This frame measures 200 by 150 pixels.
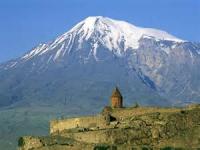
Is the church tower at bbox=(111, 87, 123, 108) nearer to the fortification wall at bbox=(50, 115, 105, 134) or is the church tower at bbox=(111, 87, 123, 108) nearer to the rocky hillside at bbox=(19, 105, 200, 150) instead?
the fortification wall at bbox=(50, 115, 105, 134)

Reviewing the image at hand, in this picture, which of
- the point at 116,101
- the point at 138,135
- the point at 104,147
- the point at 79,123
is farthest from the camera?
the point at 116,101

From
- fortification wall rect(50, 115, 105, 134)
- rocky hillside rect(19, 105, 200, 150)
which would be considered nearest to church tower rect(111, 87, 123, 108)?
fortification wall rect(50, 115, 105, 134)

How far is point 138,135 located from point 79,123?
979 centimetres

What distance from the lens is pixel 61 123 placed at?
277 feet

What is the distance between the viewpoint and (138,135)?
72.3 meters

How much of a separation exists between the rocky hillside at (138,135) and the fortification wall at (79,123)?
1.42 m

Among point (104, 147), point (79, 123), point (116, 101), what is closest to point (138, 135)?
point (104, 147)

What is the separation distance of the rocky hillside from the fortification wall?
1.42 meters

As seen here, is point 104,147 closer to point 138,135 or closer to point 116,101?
point 138,135

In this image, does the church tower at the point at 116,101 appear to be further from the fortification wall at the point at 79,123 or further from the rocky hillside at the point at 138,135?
the rocky hillside at the point at 138,135

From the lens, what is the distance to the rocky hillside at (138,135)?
2795 inches

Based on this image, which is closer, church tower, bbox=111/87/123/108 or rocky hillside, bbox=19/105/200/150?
rocky hillside, bbox=19/105/200/150

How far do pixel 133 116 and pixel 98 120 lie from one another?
3068mm

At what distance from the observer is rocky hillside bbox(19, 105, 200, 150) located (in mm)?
71000
